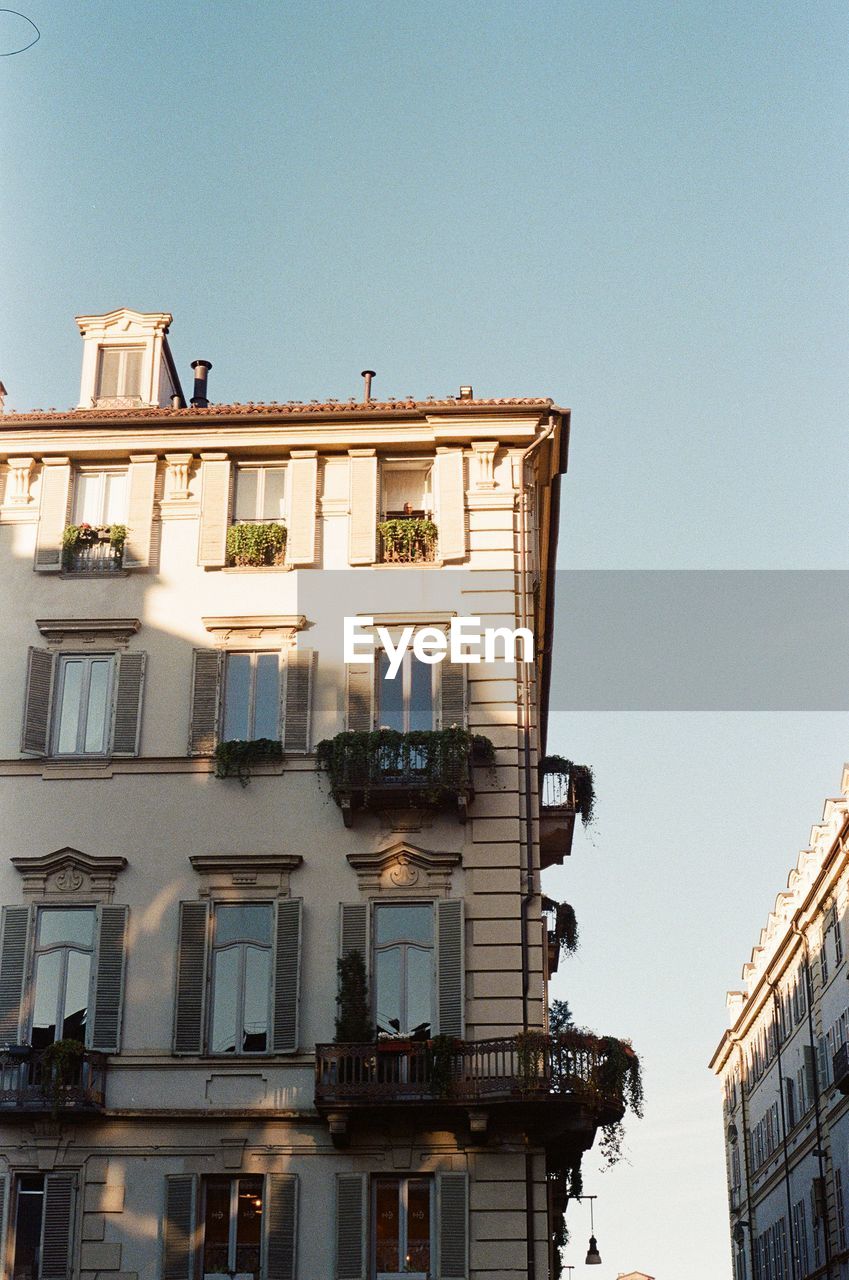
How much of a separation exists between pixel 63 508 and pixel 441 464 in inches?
268

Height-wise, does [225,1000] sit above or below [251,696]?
Result: below

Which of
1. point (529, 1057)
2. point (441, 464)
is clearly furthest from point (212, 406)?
point (529, 1057)

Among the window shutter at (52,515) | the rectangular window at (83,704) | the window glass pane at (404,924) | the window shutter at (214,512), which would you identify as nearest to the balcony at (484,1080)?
the window glass pane at (404,924)

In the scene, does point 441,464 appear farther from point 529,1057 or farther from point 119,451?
point 529,1057

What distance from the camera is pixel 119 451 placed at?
3147cm

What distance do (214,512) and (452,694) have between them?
5518 millimetres

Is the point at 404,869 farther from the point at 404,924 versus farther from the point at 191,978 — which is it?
the point at 191,978

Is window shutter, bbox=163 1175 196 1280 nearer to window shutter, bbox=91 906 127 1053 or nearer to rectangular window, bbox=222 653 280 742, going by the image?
window shutter, bbox=91 906 127 1053

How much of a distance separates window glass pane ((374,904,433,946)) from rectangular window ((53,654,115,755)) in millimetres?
5517

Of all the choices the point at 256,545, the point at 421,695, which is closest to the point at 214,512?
the point at 256,545

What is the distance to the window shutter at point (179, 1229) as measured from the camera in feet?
85.2

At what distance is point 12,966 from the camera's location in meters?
27.8

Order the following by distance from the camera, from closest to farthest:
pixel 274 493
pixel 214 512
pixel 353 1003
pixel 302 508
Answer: pixel 353 1003
pixel 302 508
pixel 214 512
pixel 274 493

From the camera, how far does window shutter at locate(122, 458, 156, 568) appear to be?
1211 inches
